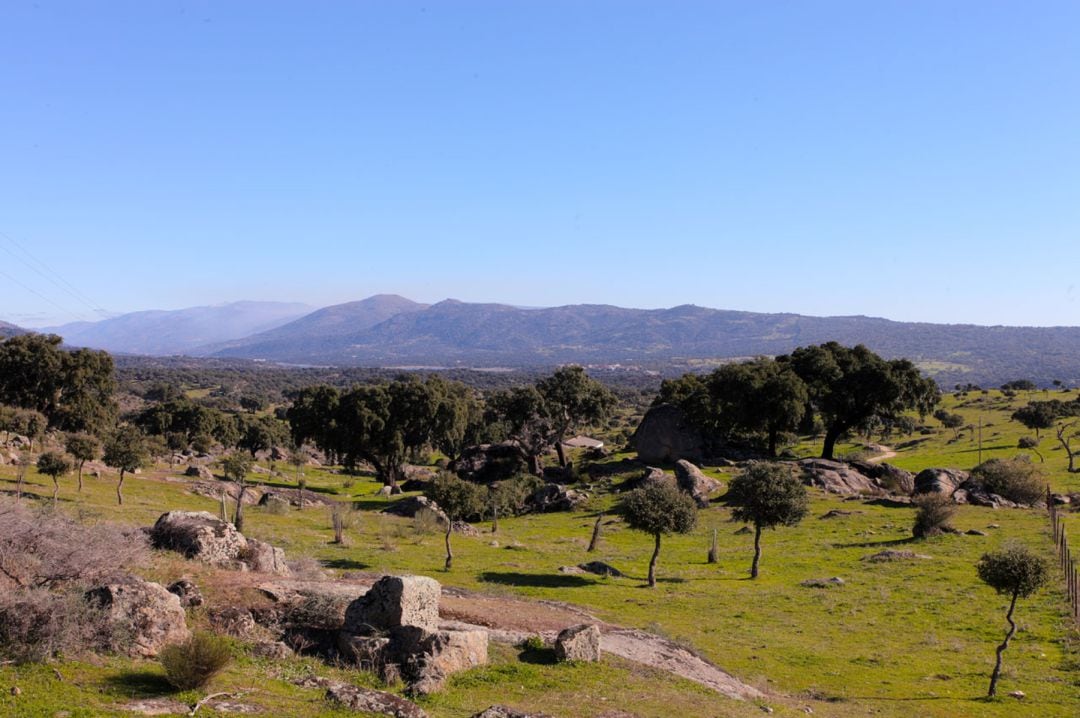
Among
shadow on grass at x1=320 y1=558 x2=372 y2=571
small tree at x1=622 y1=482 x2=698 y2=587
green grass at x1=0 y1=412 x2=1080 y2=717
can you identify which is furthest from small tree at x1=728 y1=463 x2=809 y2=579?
shadow on grass at x1=320 y1=558 x2=372 y2=571

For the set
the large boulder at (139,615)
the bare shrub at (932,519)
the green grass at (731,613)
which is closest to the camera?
the large boulder at (139,615)

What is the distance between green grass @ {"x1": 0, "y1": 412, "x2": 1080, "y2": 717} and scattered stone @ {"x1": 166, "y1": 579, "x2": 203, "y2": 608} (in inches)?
73.4

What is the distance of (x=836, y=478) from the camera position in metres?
73.2

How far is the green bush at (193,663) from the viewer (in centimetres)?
1599

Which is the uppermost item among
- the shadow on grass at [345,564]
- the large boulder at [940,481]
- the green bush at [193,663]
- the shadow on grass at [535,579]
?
the green bush at [193,663]

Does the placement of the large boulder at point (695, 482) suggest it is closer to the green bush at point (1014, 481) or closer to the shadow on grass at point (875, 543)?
the shadow on grass at point (875, 543)

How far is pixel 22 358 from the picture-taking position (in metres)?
78.8

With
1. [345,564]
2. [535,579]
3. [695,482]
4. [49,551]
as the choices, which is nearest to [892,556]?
[695,482]

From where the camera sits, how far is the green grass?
1969cm

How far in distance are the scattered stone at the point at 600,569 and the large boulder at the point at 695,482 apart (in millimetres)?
24825

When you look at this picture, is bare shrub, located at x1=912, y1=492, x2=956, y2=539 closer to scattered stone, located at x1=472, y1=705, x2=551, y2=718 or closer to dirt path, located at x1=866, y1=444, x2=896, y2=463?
dirt path, located at x1=866, y1=444, x2=896, y2=463

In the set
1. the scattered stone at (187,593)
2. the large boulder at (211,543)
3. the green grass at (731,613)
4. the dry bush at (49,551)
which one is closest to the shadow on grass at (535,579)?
the green grass at (731,613)

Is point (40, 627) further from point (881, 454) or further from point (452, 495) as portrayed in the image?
point (881, 454)

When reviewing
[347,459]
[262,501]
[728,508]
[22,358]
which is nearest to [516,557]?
[728,508]
